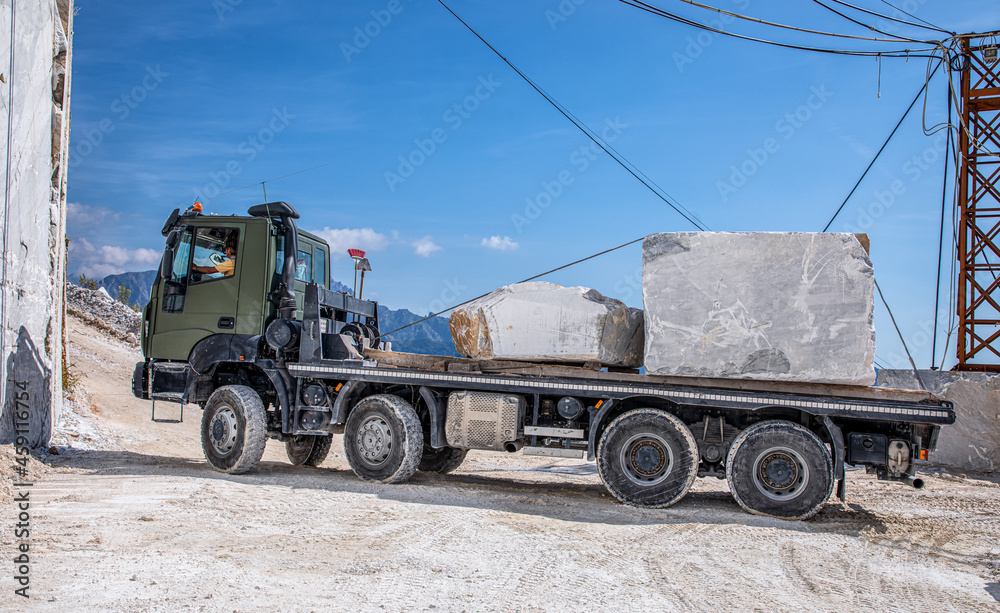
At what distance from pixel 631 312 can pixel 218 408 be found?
19.3ft

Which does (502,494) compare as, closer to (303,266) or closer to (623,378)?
(623,378)

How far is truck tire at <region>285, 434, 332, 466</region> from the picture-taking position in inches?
464

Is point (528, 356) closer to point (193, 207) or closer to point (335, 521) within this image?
point (335, 521)

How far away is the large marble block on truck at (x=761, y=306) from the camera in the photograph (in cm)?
784

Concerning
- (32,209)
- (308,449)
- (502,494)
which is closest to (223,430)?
(308,449)

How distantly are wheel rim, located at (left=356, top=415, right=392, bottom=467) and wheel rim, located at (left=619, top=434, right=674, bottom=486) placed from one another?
3.07 metres

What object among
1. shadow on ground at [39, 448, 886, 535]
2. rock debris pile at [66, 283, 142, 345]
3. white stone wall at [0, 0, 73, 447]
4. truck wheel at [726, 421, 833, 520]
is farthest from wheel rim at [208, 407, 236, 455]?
rock debris pile at [66, 283, 142, 345]

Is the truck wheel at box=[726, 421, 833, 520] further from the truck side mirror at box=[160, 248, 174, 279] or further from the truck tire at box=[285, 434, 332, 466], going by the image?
the truck side mirror at box=[160, 248, 174, 279]

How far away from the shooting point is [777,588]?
538 centimetres

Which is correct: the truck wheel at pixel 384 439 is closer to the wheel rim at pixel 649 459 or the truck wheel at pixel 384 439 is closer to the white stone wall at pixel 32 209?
the wheel rim at pixel 649 459

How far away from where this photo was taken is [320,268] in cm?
1098

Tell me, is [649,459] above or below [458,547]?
above

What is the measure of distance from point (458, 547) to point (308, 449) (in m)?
6.30

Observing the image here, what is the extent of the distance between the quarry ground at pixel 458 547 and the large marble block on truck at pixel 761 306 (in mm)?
1714
